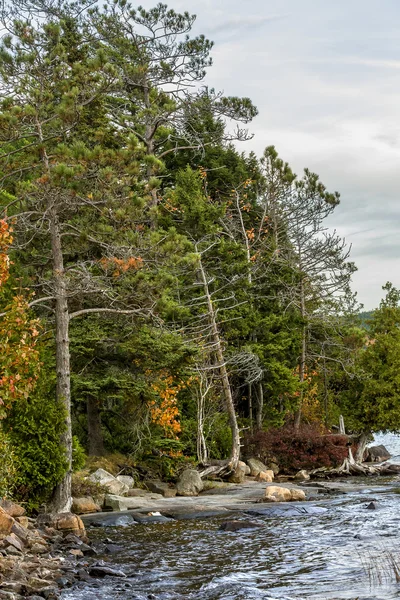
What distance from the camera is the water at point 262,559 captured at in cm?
852

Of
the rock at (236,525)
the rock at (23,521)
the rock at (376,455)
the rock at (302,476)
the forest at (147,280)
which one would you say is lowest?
the rock at (376,455)

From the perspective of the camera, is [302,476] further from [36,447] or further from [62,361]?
[36,447]

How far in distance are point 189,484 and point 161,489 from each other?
0.93m

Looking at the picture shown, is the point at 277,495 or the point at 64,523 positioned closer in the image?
the point at 64,523

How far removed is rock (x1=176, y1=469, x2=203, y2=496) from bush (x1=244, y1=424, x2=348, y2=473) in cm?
624

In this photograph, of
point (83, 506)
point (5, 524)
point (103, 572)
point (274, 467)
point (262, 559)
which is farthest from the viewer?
point (274, 467)

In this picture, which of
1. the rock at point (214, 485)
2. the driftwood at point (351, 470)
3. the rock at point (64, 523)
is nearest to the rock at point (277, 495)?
the rock at point (214, 485)

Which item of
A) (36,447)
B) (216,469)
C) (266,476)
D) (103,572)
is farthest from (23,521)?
(266,476)

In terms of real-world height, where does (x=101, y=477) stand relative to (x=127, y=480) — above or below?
above

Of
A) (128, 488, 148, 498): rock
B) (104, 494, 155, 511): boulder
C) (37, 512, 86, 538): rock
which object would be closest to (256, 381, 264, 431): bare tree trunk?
(128, 488, 148, 498): rock

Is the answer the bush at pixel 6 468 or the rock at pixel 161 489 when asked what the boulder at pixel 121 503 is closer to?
the rock at pixel 161 489

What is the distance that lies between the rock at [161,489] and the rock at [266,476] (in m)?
4.09

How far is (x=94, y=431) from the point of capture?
22.5m

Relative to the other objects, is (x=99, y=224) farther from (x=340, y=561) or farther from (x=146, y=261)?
(x=340, y=561)
